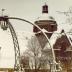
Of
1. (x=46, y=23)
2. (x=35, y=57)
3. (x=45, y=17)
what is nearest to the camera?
(x=35, y=57)

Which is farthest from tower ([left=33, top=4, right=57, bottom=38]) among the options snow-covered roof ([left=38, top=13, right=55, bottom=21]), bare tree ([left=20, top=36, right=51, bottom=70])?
bare tree ([left=20, top=36, right=51, bottom=70])

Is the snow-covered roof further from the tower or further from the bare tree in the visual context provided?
the bare tree

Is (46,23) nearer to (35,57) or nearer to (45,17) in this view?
(45,17)

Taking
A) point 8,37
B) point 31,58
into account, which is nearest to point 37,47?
point 31,58

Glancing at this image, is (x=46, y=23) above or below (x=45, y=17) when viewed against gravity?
below

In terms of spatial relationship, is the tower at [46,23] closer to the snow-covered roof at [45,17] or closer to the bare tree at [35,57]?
the snow-covered roof at [45,17]

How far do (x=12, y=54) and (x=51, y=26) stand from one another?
3010cm

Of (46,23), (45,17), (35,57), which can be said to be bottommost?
(35,57)

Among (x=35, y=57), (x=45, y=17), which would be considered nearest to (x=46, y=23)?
(x=45, y=17)

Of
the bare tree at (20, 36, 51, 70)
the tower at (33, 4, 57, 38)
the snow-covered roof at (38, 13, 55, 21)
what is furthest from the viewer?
the snow-covered roof at (38, 13, 55, 21)

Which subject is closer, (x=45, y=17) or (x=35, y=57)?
(x=35, y=57)

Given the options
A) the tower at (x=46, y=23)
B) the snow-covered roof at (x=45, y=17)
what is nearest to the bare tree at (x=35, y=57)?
the tower at (x=46, y=23)

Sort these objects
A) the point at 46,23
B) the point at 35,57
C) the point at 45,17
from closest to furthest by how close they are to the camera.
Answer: the point at 35,57
the point at 45,17
the point at 46,23

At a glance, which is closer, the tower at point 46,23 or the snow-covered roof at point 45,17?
the tower at point 46,23
